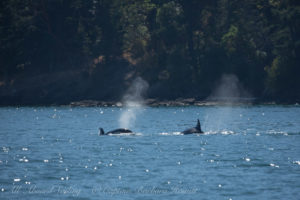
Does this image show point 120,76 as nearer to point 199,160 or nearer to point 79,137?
point 79,137

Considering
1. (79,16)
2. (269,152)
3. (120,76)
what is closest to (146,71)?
(120,76)

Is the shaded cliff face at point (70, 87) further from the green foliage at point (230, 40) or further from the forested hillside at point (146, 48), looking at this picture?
the green foliage at point (230, 40)

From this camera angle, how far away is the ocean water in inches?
1217

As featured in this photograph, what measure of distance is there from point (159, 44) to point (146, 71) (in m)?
6.45

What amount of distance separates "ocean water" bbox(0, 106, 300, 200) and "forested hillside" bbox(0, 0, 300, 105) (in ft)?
190

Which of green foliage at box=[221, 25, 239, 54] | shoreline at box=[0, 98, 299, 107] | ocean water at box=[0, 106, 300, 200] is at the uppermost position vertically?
green foliage at box=[221, 25, 239, 54]

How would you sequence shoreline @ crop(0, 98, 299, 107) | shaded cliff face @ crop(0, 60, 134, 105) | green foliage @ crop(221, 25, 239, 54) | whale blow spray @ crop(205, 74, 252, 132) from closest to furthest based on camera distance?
shoreline @ crop(0, 98, 299, 107) → whale blow spray @ crop(205, 74, 252, 132) → green foliage @ crop(221, 25, 239, 54) → shaded cliff face @ crop(0, 60, 134, 105)

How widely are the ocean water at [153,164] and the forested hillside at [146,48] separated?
5791 cm

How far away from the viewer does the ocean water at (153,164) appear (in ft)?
101

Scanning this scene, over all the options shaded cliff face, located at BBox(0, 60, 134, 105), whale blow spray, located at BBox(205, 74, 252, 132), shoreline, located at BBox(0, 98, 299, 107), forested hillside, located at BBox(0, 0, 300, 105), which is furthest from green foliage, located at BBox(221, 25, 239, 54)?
shaded cliff face, located at BBox(0, 60, 134, 105)

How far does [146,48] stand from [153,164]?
96306 mm

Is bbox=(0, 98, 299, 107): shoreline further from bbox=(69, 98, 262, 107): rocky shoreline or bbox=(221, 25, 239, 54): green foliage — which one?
bbox=(221, 25, 239, 54): green foliage

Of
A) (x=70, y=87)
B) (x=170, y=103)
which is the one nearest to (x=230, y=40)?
(x=170, y=103)

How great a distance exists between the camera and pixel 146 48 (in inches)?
5305
